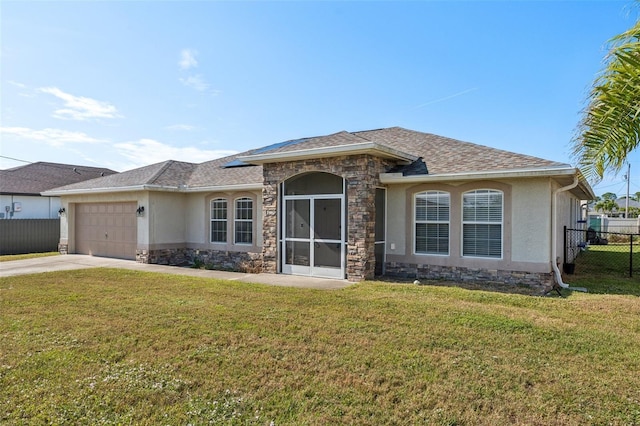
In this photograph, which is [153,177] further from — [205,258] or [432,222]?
[432,222]

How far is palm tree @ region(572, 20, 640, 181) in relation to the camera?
2369 mm

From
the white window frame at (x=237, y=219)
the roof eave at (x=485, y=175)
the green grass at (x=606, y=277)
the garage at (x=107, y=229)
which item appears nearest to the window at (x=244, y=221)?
the white window frame at (x=237, y=219)

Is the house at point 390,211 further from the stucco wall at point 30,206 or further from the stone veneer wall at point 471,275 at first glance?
the stucco wall at point 30,206

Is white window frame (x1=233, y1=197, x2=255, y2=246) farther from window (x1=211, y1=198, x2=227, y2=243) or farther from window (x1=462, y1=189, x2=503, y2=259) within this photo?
window (x1=462, y1=189, x2=503, y2=259)

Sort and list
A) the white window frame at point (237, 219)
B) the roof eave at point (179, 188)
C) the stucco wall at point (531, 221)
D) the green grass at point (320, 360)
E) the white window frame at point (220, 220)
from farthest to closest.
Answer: the white window frame at point (220, 220) < the white window frame at point (237, 219) < the roof eave at point (179, 188) < the stucco wall at point (531, 221) < the green grass at point (320, 360)

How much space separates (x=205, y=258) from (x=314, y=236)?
234 inches

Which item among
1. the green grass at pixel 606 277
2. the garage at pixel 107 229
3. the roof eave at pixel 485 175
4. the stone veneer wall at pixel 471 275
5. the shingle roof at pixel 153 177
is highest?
the shingle roof at pixel 153 177

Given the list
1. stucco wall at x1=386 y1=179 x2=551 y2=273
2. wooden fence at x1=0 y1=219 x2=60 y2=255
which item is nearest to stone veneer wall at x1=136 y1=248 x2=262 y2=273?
stucco wall at x1=386 y1=179 x2=551 y2=273

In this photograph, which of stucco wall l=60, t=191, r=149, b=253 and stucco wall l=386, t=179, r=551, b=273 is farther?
stucco wall l=60, t=191, r=149, b=253

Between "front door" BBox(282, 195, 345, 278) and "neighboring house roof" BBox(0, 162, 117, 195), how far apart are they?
64.6 feet

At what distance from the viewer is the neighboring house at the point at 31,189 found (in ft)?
75.7

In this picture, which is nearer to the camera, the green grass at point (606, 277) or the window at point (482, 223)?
the green grass at point (606, 277)

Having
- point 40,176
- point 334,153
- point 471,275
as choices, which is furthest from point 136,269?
point 40,176

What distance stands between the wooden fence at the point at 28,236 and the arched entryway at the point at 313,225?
1566 centimetres
